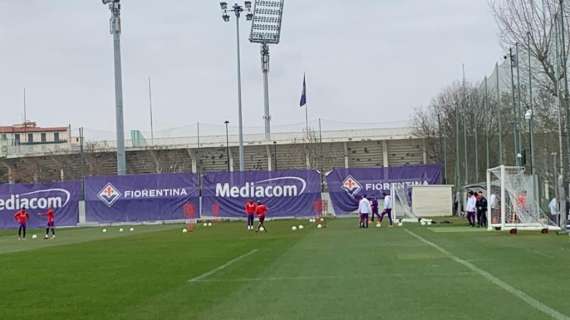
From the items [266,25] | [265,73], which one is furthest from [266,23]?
[265,73]

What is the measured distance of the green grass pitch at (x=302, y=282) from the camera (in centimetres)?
1180

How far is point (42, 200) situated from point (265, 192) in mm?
16758

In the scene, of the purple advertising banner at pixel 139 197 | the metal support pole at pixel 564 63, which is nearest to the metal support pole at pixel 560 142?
the metal support pole at pixel 564 63

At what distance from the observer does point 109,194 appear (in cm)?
5922

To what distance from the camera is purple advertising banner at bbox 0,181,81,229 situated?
59.9 meters

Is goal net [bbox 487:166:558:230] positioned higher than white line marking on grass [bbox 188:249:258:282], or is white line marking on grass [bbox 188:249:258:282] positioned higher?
goal net [bbox 487:166:558:230]

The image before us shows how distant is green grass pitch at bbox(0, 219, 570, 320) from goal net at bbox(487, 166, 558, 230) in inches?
260

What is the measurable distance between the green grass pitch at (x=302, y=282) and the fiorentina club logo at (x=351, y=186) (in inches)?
1194

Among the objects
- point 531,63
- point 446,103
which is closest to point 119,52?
point 446,103

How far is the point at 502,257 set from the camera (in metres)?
20.6

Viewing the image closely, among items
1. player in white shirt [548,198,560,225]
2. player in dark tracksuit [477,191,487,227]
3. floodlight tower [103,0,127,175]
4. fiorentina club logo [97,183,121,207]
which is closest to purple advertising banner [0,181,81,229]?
fiorentina club logo [97,183,121,207]

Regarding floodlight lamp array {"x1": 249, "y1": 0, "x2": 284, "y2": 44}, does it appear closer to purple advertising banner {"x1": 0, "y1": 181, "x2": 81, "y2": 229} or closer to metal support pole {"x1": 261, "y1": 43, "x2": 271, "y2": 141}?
metal support pole {"x1": 261, "y1": 43, "x2": 271, "y2": 141}

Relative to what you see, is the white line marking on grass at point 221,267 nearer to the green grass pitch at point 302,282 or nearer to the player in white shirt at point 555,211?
the green grass pitch at point 302,282

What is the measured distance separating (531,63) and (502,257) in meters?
21.6
